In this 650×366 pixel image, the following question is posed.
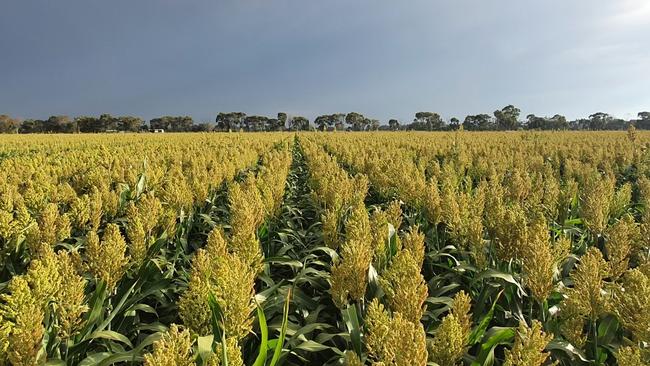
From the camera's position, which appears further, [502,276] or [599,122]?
[599,122]

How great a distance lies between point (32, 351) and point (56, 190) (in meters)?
4.08

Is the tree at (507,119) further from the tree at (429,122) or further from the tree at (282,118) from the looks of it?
the tree at (282,118)

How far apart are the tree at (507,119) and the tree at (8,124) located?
101 metres

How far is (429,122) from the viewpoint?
290 ft

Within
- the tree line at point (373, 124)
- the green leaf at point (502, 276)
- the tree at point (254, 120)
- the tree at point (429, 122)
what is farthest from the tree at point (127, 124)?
the green leaf at point (502, 276)

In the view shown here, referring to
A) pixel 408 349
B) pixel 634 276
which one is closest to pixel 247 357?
pixel 408 349

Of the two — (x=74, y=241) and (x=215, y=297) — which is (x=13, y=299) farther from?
(x=74, y=241)

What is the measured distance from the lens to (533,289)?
180 cm

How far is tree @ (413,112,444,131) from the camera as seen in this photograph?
8431 cm

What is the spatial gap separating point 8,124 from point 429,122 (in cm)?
8889

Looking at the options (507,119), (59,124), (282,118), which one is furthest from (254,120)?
(507,119)

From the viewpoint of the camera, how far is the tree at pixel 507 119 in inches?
3270

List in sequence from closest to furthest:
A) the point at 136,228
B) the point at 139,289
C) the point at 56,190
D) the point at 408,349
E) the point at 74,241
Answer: the point at 408,349, the point at 136,228, the point at 139,289, the point at 74,241, the point at 56,190

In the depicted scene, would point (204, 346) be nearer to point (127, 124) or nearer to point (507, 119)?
point (507, 119)
